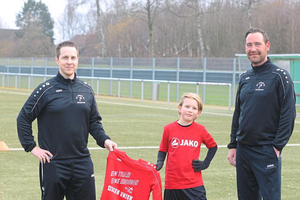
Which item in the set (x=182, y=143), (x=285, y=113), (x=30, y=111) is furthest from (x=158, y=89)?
(x=30, y=111)

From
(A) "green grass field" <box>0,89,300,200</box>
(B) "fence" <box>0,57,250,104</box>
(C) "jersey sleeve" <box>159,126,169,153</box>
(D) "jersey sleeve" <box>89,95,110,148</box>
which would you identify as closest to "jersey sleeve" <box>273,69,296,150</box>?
(C) "jersey sleeve" <box>159,126,169,153</box>

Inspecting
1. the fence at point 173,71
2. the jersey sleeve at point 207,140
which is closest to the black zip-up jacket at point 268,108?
the jersey sleeve at point 207,140

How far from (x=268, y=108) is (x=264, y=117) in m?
0.09

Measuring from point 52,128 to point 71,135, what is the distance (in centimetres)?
17

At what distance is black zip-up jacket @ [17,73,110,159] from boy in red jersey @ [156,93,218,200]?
2.60ft

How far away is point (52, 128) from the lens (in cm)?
451

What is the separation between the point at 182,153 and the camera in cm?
486

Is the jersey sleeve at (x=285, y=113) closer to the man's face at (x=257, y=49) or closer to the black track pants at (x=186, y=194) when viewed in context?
the man's face at (x=257, y=49)

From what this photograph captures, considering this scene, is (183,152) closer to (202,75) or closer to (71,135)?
(71,135)

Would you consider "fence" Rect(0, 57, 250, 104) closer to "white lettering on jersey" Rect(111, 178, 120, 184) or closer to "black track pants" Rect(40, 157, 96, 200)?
"white lettering on jersey" Rect(111, 178, 120, 184)

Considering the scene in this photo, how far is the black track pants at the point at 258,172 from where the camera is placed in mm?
4730

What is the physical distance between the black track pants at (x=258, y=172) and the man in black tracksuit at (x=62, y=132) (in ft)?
4.57

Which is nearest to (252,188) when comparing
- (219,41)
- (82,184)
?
(82,184)

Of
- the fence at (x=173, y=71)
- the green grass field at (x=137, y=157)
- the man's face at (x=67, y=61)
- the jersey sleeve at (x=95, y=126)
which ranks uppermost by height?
the fence at (x=173, y=71)
